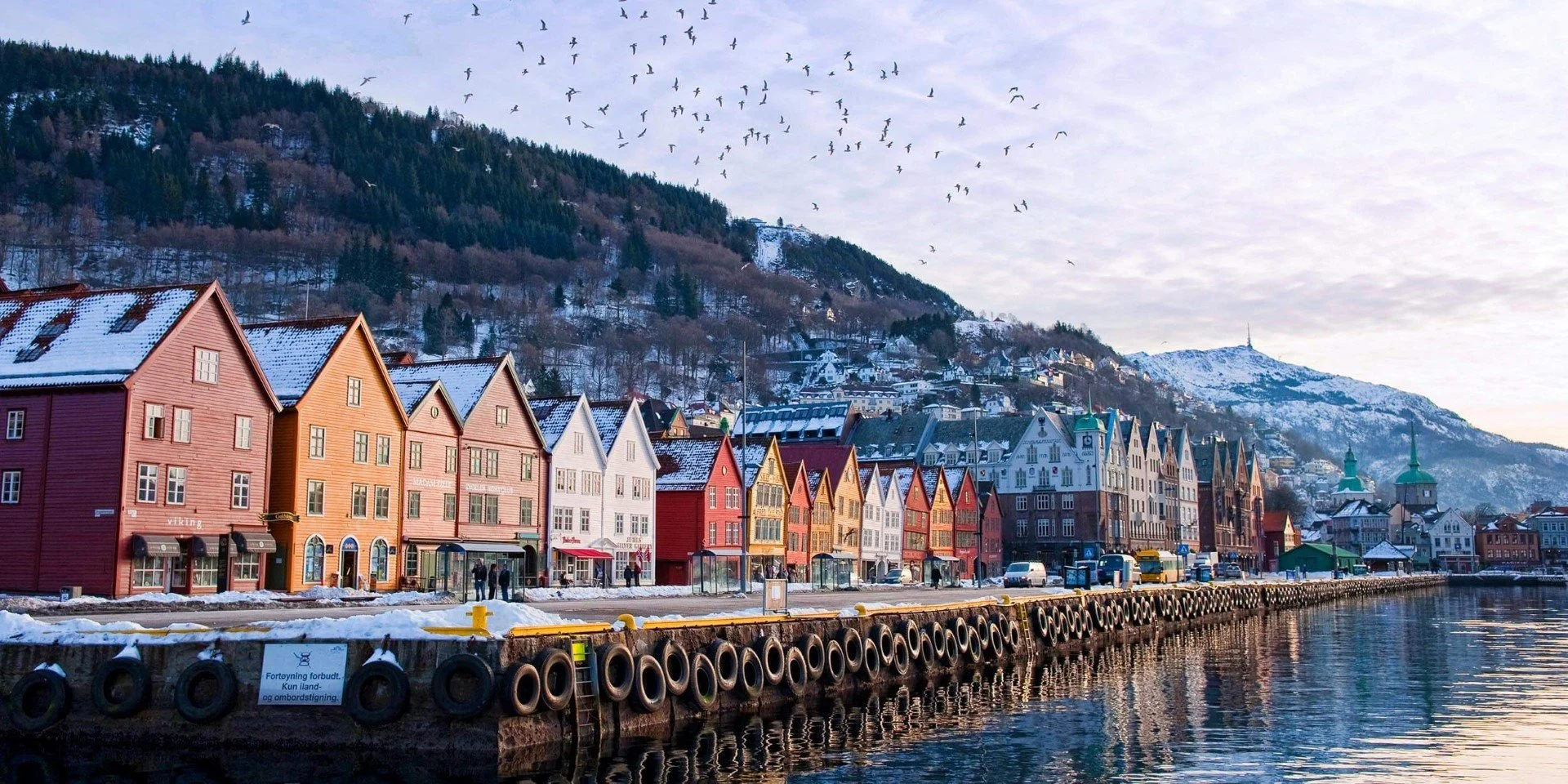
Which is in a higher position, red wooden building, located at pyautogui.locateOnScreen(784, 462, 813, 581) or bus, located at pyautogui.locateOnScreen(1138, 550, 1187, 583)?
red wooden building, located at pyautogui.locateOnScreen(784, 462, 813, 581)

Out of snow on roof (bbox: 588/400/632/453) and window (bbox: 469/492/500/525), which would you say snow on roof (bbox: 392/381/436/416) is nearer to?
window (bbox: 469/492/500/525)

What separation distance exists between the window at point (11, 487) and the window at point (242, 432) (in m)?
7.87

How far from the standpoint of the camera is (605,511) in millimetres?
83875

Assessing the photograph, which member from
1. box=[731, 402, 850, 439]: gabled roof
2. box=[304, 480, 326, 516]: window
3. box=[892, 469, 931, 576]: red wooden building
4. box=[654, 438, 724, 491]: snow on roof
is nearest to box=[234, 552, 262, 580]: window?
box=[304, 480, 326, 516]: window

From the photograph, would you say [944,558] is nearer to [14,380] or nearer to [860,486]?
[860,486]

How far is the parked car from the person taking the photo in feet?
291

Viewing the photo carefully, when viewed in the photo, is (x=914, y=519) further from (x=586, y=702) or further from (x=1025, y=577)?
(x=586, y=702)

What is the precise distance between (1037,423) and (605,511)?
243 feet

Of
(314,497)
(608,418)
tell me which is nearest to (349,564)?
(314,497)

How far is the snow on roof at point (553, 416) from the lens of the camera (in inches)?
3145

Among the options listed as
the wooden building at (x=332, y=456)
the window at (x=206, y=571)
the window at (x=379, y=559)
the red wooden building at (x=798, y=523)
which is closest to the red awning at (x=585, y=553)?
the wooden building at (x=332, y=456)

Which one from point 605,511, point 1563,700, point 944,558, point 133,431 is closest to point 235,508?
point 133,431

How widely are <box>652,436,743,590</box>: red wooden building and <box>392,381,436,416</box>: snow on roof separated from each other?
24.4 metres

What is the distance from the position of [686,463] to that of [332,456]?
33.9 meters
